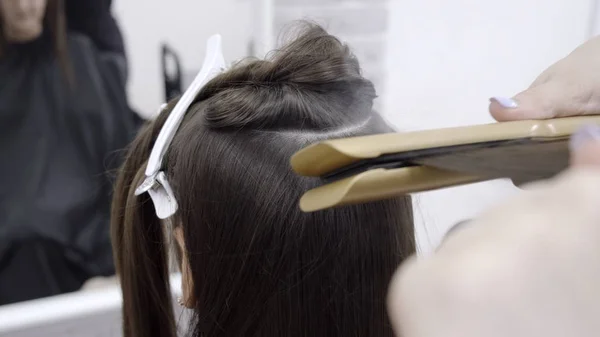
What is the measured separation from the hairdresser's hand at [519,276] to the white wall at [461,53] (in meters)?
0.88

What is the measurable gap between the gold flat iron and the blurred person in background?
719mm

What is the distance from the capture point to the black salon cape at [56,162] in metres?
0.84

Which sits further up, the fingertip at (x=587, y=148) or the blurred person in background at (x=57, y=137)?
the fingertip at (x=587, y=148)

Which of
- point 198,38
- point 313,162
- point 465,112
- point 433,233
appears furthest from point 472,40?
point 313,162

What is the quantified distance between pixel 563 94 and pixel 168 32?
2.22ft

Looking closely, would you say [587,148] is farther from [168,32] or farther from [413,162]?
[168,32]

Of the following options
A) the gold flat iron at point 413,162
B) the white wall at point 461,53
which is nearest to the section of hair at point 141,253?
the gold flat iron at point 413,162

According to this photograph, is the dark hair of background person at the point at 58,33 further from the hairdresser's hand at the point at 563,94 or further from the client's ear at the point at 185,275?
the hairdresser's hand at the point at 563,94

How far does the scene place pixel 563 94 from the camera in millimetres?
381

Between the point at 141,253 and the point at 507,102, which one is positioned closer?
the point at 507,102

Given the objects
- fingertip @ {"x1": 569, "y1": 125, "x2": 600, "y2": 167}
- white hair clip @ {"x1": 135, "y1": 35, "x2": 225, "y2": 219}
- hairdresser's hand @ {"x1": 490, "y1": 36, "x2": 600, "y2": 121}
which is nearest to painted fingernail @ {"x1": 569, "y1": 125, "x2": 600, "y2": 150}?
fingertip @ {"x1": 569, "y1": 125, "x2": 600, "y2": 167}

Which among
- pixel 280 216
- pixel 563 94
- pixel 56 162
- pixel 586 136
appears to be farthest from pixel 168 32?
pixel 586 136

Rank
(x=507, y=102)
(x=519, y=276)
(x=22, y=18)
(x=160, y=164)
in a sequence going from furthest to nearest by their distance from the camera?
(x=22, y=18), (x=160, y=164), (x=507, y=102), (x=519, y=276)

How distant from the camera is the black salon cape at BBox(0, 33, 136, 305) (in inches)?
33.2
